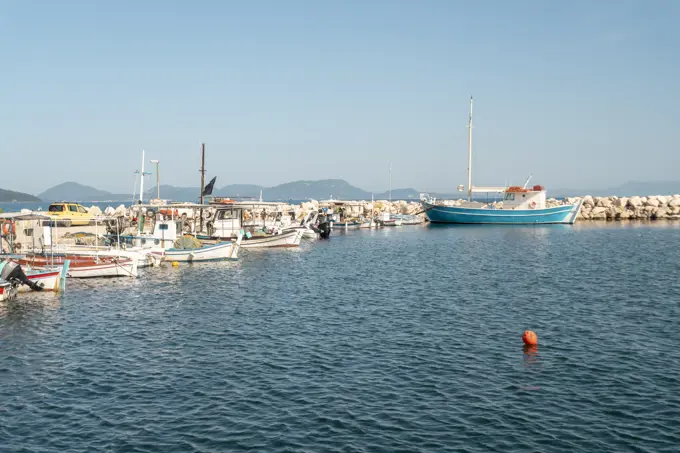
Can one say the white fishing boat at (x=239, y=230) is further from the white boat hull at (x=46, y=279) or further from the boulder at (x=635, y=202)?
the boulder at (x=635, y=202)

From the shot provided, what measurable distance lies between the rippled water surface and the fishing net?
7.04 m

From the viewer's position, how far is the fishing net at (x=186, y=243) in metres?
48.2

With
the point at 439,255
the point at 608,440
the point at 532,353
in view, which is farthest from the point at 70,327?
the point at 439,255

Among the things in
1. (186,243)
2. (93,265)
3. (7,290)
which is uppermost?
(186,243)

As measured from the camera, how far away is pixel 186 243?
4847cm

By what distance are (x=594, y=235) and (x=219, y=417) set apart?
72524 mm

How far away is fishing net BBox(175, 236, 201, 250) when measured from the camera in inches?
1900

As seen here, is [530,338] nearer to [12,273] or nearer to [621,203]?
[12,273]

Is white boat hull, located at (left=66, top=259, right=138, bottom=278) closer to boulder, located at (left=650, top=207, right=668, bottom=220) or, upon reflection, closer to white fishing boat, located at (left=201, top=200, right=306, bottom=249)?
white fishing boat, located at (left=201, top=200, right=306, bottom=249)

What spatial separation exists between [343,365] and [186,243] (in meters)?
30.4

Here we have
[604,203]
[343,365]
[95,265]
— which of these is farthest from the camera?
[604,203]

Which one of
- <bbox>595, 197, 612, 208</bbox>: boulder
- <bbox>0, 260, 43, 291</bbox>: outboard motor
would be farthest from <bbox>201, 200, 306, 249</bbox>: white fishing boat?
<bbox>595, 197, 612, 208</bbox>: boulder

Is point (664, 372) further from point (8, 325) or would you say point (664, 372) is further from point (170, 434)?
point (8, 325)

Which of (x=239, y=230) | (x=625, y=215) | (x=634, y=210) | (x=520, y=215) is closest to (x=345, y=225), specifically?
(x=520, y=215)
